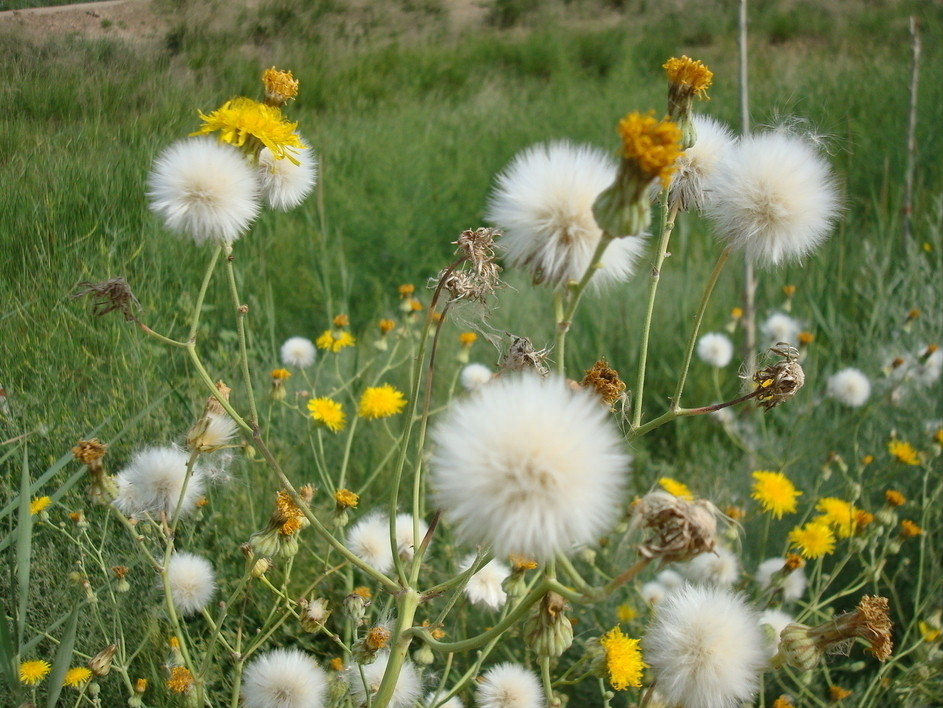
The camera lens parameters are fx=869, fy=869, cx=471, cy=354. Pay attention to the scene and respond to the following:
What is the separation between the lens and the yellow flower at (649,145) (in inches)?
31.1

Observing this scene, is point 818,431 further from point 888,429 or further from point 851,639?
point 851,639

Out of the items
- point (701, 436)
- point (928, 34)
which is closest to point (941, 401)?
point (701, 436)

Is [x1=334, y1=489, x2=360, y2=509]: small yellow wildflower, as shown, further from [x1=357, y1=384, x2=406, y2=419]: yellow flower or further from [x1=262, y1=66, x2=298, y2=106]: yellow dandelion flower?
[x1=262, y1=66, x2=298, y2=106]: yellow dandelion flower

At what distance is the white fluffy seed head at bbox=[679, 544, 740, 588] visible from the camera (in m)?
1.85

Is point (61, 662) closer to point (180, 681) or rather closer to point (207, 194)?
point (180, 681)

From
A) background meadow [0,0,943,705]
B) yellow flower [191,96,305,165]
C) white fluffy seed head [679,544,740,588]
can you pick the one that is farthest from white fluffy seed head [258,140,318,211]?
white fluffy seed head [679,544,740,588]

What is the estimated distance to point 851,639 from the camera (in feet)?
3.78

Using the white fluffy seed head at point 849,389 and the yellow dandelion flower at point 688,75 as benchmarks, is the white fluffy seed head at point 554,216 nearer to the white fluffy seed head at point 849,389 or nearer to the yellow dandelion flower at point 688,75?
the yellow dandelion flower at point 688,75

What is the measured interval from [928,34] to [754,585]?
4775 millimetres

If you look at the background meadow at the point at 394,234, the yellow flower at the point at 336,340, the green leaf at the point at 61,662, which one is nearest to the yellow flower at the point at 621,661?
the background meadow at the point at 394,234

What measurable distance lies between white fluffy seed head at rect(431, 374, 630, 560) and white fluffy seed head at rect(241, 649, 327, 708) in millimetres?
671

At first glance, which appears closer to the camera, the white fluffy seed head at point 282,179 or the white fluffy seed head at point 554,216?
the white fluffy seed head at point 554,216

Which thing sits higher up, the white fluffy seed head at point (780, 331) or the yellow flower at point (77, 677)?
the white fluffy seed head at point (780, 331)

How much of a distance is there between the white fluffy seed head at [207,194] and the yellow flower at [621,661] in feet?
2.63
